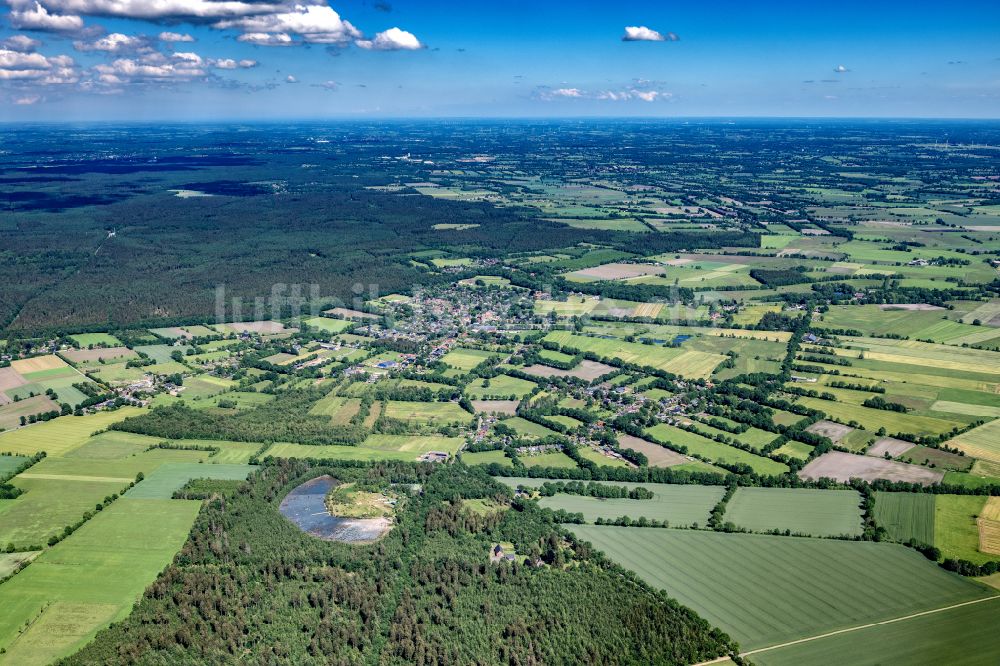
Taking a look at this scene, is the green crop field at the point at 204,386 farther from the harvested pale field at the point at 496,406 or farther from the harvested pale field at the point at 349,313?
the harvested pale field at the point at 349,313

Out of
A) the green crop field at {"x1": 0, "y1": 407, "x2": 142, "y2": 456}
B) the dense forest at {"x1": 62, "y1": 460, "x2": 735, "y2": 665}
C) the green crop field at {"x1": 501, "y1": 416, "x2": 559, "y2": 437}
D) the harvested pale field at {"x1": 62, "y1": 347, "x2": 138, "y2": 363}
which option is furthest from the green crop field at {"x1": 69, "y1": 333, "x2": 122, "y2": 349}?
the green crop field at {"x1": 501, "y1": 416, "x2": 559, "y2": 437}

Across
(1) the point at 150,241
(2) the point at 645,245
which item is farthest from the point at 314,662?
(1) the point at 150,241

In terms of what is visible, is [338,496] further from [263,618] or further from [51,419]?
[51,419]

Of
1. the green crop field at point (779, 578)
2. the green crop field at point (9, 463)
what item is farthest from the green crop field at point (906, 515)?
the green crop field at point (9, 463)

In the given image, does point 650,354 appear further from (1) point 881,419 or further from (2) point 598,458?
(2) point 598,458

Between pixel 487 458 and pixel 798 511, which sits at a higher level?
pixel 487 458

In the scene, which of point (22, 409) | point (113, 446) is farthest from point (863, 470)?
point (22, 409)
